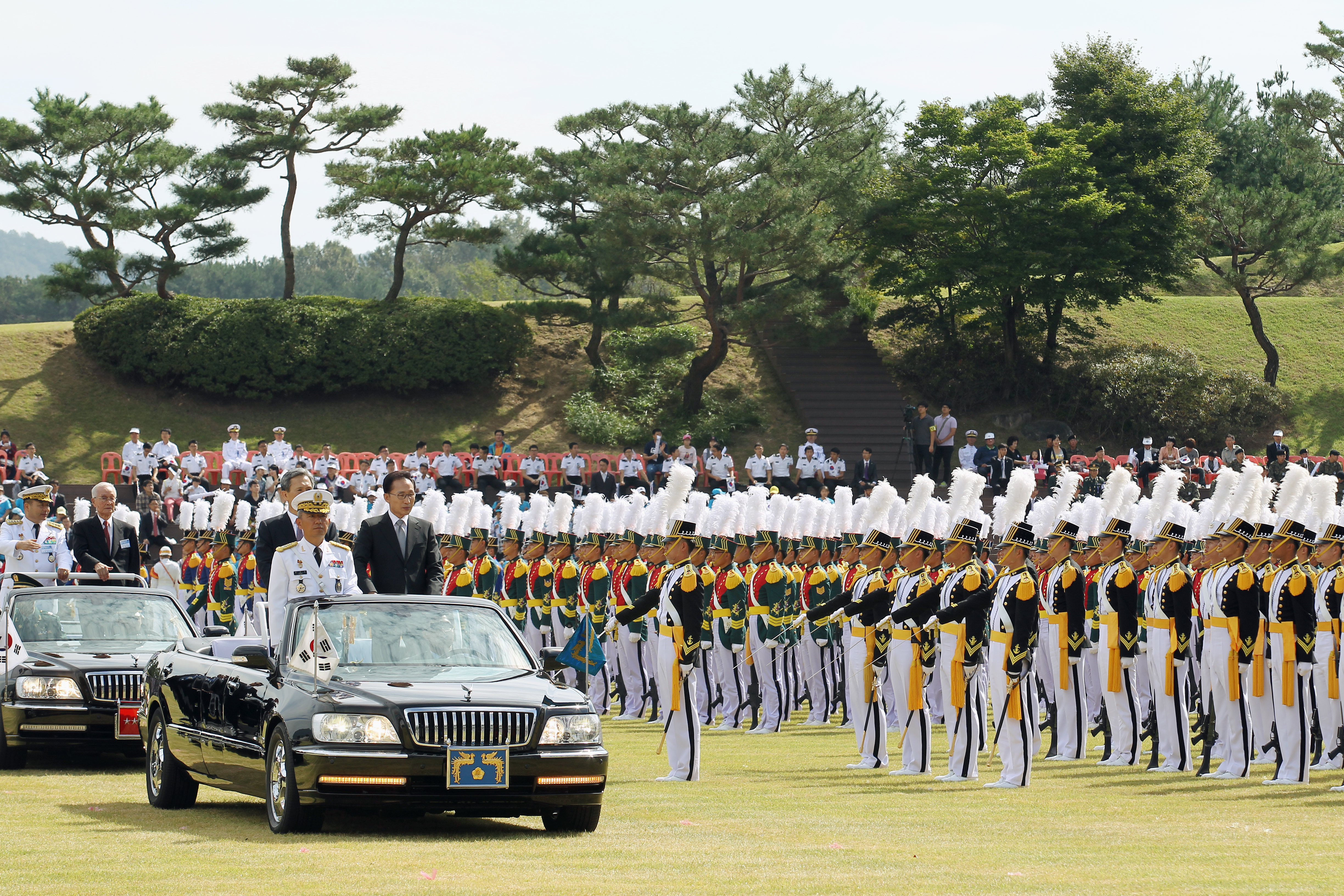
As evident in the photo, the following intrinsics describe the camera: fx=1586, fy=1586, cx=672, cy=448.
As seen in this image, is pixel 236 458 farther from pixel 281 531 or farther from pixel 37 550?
pixel 281 531

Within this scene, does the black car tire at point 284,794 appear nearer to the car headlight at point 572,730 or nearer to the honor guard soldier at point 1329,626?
the car headlight at point 572,730

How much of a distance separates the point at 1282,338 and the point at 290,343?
29.8 m

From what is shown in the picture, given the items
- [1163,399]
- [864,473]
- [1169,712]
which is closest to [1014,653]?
[1169,712]

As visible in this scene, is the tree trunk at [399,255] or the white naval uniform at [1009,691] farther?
the tree trunk at [399,255]

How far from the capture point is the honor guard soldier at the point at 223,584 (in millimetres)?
20562

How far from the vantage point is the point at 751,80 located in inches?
1727

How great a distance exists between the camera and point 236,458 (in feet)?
105

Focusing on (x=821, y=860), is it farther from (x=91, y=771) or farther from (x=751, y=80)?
(x=751, y=80)

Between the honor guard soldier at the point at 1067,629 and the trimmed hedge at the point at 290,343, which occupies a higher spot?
the trimmed hedge at the point at 290,343

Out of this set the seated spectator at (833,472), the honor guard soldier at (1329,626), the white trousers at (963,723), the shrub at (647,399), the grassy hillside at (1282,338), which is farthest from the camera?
the grassy hillside at (1282,338)

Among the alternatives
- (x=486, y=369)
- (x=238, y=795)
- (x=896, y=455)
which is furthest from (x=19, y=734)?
(x=486, y=369)

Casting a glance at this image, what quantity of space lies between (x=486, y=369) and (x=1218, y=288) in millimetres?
28309

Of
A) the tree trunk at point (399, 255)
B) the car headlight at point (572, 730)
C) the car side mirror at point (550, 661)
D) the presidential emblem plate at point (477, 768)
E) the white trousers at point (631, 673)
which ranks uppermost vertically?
the tree trunk at point (399, 255)

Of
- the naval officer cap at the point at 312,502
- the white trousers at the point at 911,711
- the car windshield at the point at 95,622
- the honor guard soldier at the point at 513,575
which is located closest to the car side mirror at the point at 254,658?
the naval officer cap at the point at 312,502
